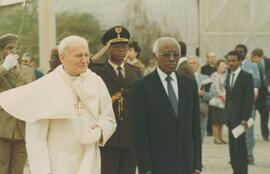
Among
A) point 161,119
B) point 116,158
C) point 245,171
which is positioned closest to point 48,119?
point 161,119

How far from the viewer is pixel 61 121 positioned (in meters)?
6.29

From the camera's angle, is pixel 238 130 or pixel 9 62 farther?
pixel 238 130

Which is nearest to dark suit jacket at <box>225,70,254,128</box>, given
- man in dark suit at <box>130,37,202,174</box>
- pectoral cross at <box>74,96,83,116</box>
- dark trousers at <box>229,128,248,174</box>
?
dark trousers at <box>229,128,248,174</box>

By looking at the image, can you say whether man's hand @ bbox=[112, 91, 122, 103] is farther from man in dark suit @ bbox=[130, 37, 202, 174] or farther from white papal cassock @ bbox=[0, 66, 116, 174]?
white papal cassock @ bbox=[0, 66, 116, 174]

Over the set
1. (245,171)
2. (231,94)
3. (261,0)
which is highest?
(261,0)

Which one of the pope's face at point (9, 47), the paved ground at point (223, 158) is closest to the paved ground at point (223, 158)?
the paved ground at point (223, 158)

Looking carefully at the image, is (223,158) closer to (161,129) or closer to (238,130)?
(238,130)

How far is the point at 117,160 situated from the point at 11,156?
1.86 meters

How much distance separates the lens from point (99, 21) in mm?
30500

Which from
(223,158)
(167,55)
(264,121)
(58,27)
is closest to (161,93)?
(167,55)

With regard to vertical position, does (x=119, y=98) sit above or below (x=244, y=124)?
above

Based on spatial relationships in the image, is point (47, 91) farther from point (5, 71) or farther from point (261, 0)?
point (261, 0)

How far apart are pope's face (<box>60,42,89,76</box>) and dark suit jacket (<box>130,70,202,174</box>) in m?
0.76

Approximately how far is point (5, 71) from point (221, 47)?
21.6 meters
